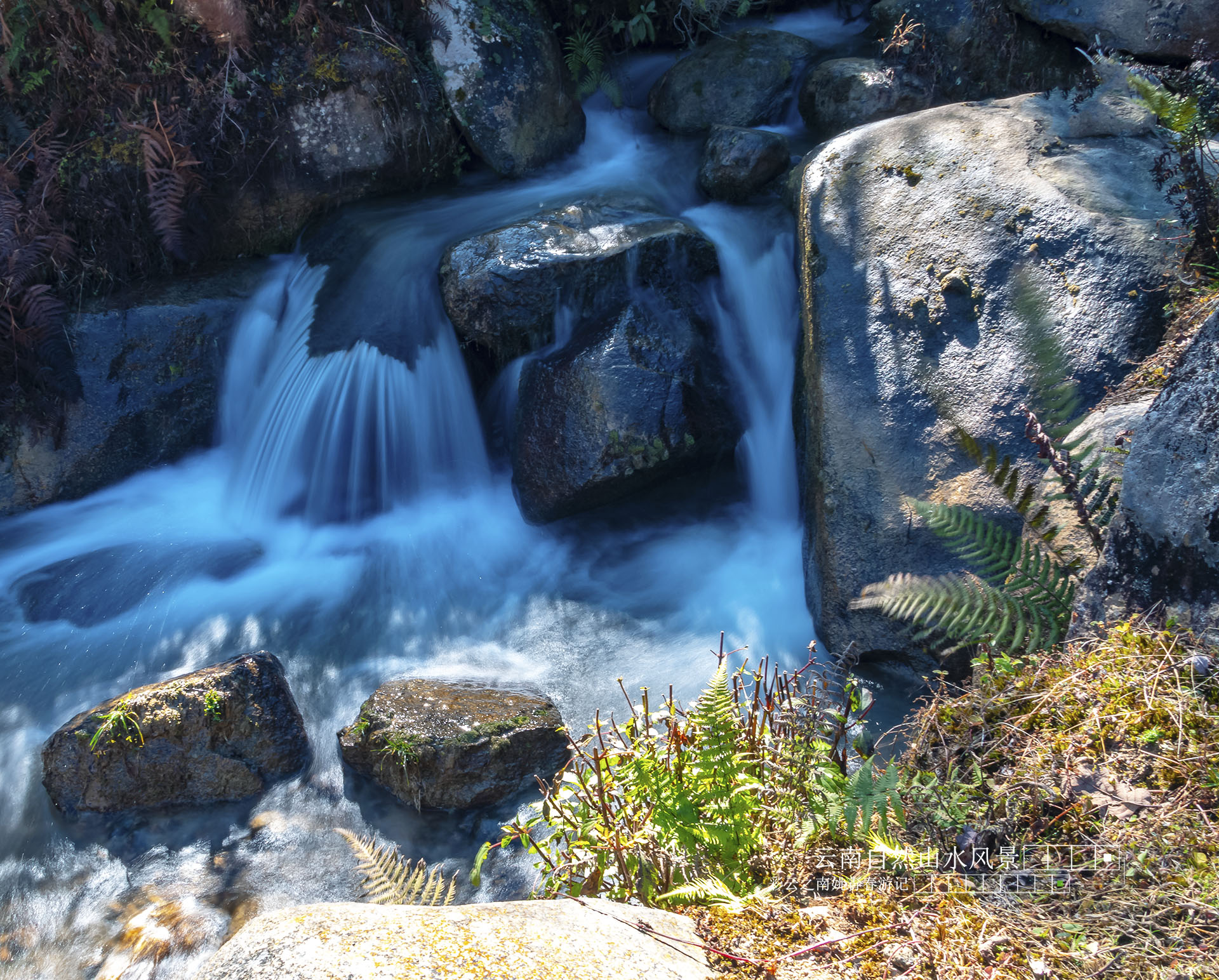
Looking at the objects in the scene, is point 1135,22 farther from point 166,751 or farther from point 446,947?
point 166,751

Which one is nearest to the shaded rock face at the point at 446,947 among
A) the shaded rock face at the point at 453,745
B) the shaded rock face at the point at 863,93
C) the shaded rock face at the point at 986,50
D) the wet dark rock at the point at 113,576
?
the shaded rock face at the point at 453,745

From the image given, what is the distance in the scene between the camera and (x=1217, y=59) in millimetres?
5305

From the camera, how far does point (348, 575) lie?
19.5 feet

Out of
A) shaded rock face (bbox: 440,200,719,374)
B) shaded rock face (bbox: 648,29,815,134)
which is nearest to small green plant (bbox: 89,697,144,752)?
shaded rock face (bbox: 440,200,719,374)

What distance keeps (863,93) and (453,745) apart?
629cm

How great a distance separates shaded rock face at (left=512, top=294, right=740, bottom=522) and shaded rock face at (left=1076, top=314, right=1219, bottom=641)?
330 centimetres

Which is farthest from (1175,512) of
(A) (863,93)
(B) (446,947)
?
(A) (863,93)

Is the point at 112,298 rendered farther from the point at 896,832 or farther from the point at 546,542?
the point at 896,832

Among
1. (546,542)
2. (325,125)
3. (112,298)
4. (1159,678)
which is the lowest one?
(546,542)

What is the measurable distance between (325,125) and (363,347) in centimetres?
232

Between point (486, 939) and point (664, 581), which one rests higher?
point (486, 939)

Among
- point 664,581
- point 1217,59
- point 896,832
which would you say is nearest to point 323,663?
point 664,581

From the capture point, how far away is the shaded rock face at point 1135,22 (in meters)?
5.71

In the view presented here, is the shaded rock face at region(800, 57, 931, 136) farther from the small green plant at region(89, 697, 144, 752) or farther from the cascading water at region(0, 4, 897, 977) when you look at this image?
the small green plant at region(89, 697, 144, 752)
